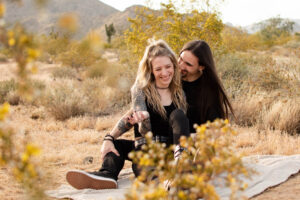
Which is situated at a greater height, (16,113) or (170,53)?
(170,53)

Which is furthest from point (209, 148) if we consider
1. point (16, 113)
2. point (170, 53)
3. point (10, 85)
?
point (10, 85)

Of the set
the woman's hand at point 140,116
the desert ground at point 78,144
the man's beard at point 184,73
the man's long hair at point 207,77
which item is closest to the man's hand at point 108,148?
the woman's hand at point 140,116

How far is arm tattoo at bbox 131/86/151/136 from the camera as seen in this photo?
3160 mm

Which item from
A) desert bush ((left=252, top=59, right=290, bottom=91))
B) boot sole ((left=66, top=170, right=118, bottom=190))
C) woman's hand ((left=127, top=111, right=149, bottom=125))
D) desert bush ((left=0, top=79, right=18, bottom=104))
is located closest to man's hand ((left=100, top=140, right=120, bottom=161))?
boot sole ((left=66, top=170, right=118, bottom=190))

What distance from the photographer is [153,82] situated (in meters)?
3.48

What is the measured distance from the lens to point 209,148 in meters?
1.49

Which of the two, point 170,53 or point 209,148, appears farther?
point 170,53

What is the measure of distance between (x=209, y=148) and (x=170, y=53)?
1987 millimetres

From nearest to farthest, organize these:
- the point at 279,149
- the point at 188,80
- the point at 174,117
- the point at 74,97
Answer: the point at 174,117, the point at 188,80, the point at 279,149, the point at 74,97

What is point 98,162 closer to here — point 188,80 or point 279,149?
point 188,80

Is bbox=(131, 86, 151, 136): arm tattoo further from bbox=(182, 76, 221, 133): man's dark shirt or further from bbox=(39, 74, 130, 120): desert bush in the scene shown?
bbox=(39, 74, 130, 120): desert bush

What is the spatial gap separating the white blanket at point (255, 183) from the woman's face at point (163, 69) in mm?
1121

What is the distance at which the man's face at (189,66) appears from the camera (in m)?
3.53

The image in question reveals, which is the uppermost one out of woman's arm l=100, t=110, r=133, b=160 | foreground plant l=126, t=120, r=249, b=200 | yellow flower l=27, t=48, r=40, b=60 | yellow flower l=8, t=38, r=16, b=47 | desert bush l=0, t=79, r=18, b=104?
yellow flower l=8, t=38, r=16, b=47
